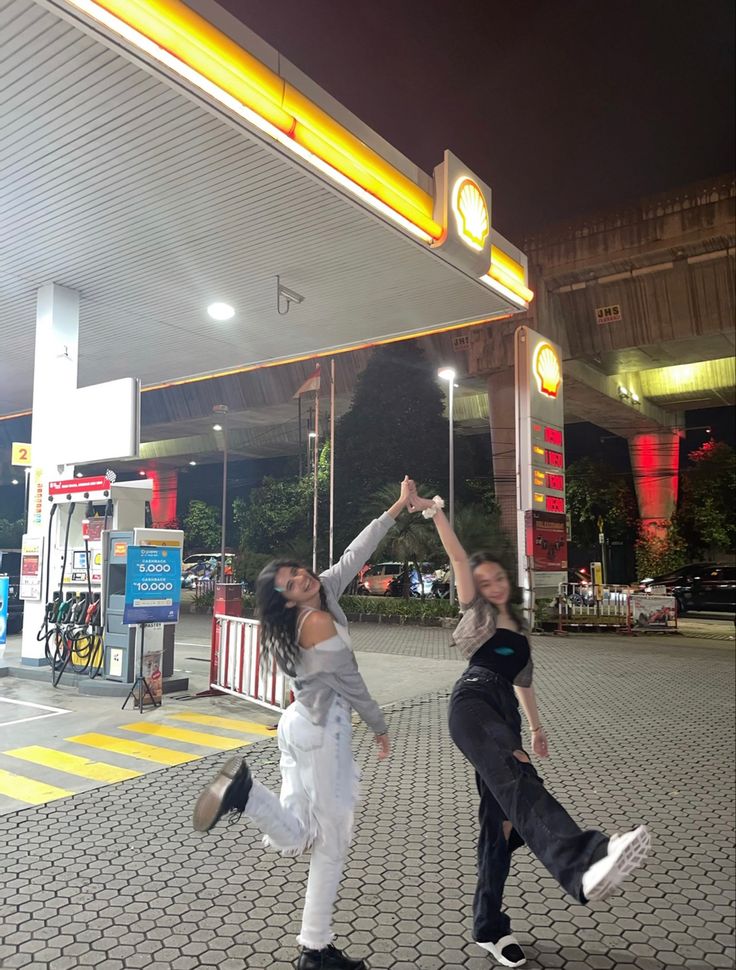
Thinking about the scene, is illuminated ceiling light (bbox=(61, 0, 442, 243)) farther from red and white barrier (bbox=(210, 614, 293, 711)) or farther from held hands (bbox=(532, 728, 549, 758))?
held hands (bbox=(532, 728, 549, 758))

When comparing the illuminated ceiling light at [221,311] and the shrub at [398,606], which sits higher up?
the illuminated ceiling light at [221,311]

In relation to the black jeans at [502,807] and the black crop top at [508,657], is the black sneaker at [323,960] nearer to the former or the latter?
the black jeans at [502,807]

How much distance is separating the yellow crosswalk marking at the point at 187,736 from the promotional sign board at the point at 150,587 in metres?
1.94

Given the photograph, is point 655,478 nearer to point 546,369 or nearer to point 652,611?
point 652,611

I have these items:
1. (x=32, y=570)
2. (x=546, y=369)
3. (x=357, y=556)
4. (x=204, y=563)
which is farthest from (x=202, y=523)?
(x=32, y=570)

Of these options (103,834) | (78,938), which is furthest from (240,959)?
(103,834)

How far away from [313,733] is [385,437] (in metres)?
1.69

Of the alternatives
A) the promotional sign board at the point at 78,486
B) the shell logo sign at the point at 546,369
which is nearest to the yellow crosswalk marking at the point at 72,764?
the promotional sign board at the point at 78,486

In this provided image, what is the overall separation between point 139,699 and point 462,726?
5806 mm

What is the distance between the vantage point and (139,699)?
23.4ft

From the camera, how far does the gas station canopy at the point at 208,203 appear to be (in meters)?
5.82

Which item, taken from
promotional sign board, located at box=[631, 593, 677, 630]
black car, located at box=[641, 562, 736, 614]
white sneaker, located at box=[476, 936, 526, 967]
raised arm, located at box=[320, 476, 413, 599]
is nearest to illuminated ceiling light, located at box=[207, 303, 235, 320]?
white sneaker, located at box=[476, 936, 526, 967]

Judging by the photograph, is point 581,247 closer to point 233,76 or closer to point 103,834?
point 233,76

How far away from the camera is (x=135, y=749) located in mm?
6297
